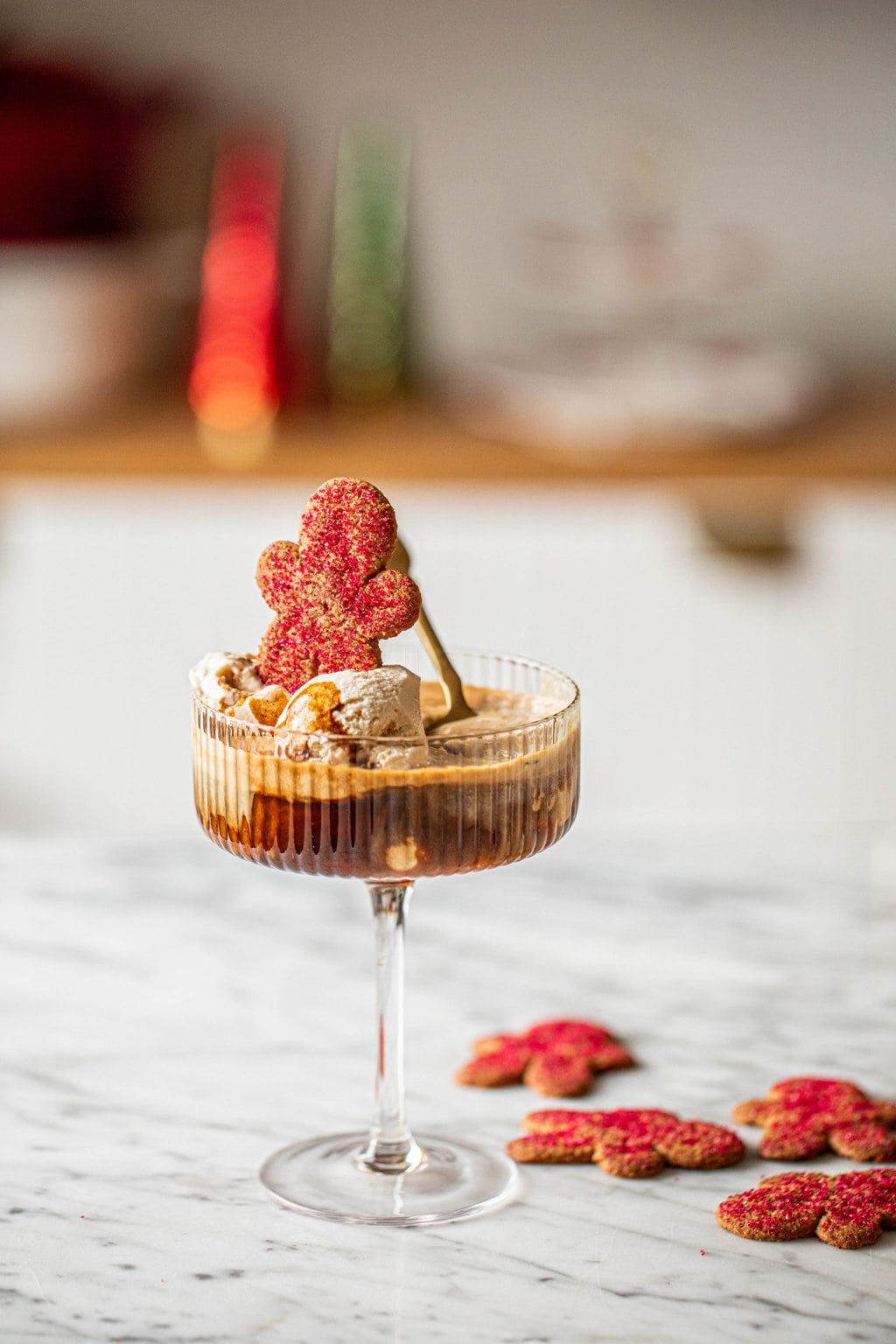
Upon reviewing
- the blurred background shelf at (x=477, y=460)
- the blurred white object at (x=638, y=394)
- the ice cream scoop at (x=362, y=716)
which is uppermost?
the blurred white object at (x=638, y=394)

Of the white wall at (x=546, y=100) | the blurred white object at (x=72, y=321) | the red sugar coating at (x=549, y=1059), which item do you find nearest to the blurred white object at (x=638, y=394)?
the white wall at (x=546, y=100)

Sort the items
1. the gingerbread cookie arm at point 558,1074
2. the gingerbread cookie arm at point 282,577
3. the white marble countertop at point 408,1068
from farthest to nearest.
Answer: the gingerbread cookie arm at point 558,1074 → the gingerbread cookie arm at point 282,577 → the white marble countertop at point 408,1068

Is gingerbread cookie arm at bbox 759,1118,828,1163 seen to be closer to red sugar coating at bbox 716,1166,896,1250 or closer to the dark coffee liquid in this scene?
red sugar coating at bbox 716,1166,896,1250

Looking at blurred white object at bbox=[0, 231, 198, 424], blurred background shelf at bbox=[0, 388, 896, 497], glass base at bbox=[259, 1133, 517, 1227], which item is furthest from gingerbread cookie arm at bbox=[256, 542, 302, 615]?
blurred white object at bbox=[0, 231, 198, 424]

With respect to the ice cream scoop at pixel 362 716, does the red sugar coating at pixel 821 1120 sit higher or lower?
lower

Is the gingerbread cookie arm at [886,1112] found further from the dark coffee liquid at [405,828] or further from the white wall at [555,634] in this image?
the white wall at [555,634]

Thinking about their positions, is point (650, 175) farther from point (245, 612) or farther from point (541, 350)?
point (245, 612)
